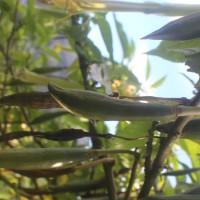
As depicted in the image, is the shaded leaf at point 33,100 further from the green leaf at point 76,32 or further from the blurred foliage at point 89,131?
the green leaf at point 76,32

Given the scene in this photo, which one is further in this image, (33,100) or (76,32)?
(76,32)

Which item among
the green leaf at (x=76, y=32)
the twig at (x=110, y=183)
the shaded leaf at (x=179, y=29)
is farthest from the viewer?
the green leaf at (x=76, y=32)

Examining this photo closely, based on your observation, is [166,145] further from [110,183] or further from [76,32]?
[76,32]

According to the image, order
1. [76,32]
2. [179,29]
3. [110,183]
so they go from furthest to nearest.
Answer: [76,32]
[110,183]
[179,29]

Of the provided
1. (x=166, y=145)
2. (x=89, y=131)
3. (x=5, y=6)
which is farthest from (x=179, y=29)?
(x=5, y=6)

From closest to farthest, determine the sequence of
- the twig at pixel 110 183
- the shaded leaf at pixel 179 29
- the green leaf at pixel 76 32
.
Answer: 1. the shaded leaf at pixel 179 29
2. the twig at pixel 110 183
3. the green leaf at pixel 76 32

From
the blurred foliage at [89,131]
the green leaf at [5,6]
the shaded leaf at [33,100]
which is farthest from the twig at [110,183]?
the green leaf at [5,6]

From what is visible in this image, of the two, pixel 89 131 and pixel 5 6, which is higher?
pixel 5 6

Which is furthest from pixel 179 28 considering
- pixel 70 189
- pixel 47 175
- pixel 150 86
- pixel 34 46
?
pixel 34 46

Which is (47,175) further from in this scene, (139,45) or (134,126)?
(139,45)

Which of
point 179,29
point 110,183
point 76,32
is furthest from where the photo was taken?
point 76,32

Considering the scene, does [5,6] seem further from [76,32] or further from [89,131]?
[89,131]
